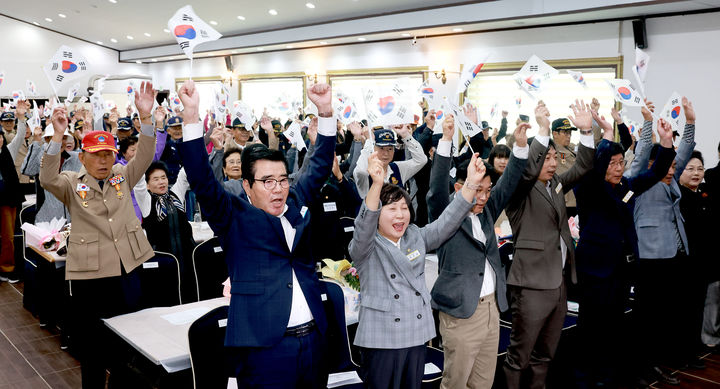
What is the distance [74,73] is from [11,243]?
2.84m

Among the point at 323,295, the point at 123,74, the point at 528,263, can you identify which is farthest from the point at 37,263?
the point at 123,74

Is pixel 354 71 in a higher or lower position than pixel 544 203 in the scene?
higher

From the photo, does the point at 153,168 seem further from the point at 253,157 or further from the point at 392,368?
the point at 392,368

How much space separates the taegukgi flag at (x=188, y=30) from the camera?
9.00ft

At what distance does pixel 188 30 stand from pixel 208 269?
5.04 feet

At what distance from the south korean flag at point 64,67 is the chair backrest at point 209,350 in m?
3.02

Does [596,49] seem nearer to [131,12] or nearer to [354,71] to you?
[354,71]

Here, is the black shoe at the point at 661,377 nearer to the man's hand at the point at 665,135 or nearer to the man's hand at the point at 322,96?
the man's hand at the point at 665,135

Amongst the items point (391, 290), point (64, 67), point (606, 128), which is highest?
point (64, 67)

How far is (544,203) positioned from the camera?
315cm

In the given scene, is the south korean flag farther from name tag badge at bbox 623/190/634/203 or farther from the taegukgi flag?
name tag badge at bbox 623/190/634/203

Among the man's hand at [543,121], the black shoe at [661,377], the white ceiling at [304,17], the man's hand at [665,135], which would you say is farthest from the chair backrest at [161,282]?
the white ceiling at [304,17]

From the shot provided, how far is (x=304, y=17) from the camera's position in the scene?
1251 centimetres

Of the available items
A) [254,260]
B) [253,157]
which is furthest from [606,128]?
[254,260]
